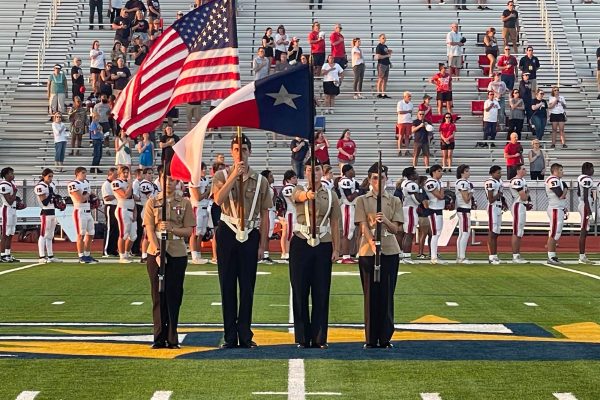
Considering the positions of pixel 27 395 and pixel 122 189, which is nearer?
pixel 27 395

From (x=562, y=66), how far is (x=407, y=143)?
6.78 m

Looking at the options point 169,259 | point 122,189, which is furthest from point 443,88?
point 169,259

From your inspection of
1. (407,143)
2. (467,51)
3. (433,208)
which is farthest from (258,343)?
(467,51)

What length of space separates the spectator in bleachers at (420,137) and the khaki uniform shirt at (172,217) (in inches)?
837

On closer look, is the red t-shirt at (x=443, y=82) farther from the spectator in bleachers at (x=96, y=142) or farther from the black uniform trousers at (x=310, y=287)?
the black uniform trousers at (x=310, y=287)

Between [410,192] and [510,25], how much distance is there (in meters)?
14.5

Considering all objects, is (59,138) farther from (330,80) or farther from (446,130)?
(446,130)

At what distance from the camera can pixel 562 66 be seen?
40344mm

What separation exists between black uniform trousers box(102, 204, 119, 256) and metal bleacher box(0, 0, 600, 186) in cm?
795

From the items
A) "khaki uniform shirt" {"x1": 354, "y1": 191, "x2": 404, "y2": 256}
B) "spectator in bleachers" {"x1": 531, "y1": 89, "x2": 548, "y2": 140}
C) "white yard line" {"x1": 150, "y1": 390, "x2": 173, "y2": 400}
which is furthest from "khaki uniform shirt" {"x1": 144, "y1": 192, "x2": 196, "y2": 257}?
"spectator in bleachers" {"x1": 531, "y1": 89, "x2": 548, "y2": 140}

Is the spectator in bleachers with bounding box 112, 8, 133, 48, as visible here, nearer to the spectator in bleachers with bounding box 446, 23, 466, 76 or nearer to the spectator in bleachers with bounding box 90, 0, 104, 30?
the spectator in bleachers with bounding box 90, 0, 104, 30

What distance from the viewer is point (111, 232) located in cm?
2712

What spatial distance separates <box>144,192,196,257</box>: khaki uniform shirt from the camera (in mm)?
13227

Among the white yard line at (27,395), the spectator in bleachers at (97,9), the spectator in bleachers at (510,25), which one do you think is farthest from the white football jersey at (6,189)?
the spectator in bleachers at (510,25)
